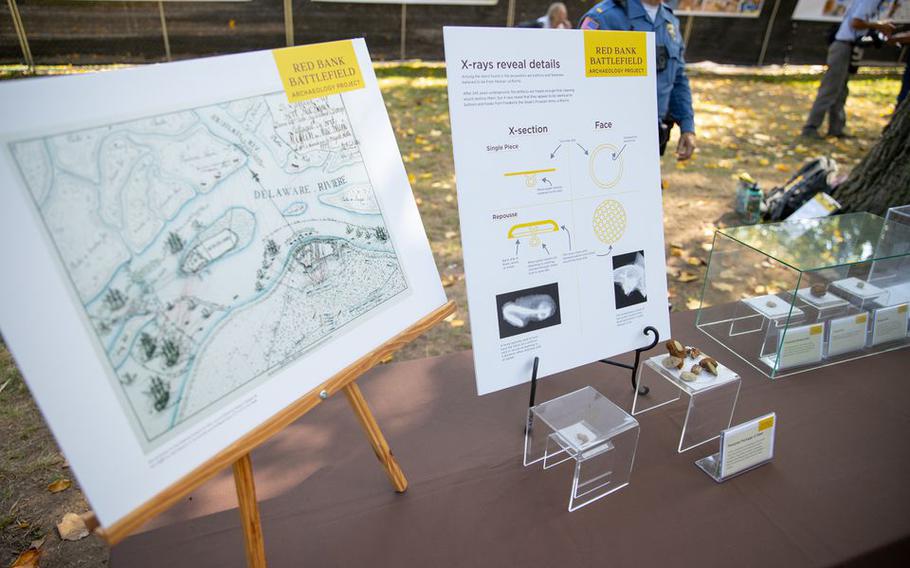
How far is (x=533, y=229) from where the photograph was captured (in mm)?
1494

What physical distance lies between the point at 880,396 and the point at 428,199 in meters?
2.86

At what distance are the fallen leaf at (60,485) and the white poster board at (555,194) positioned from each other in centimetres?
149

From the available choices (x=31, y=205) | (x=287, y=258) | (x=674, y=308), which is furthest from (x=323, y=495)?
(x=674, y=308)

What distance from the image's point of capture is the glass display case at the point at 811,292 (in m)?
2.03

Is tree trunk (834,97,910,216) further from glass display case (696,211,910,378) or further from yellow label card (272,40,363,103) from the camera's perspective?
yellow label card (272,40,363,103)

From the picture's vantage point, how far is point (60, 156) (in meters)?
0.87

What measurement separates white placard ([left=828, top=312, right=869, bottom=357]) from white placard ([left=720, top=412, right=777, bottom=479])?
2.26ft

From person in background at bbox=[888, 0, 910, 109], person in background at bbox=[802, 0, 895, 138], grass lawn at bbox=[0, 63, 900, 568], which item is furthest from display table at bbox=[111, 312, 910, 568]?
person in background at bbox=[802, 0, 895, 138]

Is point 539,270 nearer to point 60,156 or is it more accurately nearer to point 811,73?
point 60,156

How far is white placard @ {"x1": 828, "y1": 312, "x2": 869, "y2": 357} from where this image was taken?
2.06m

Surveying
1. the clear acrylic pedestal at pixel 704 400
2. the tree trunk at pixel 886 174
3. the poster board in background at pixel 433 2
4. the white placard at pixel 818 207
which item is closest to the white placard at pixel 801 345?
the clear acrylic pedestal at pixel 704 400

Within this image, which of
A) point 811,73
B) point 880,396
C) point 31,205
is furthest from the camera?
point 811,73

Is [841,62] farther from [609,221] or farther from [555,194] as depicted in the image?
[555,194]

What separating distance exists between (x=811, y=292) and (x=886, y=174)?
1.72m
